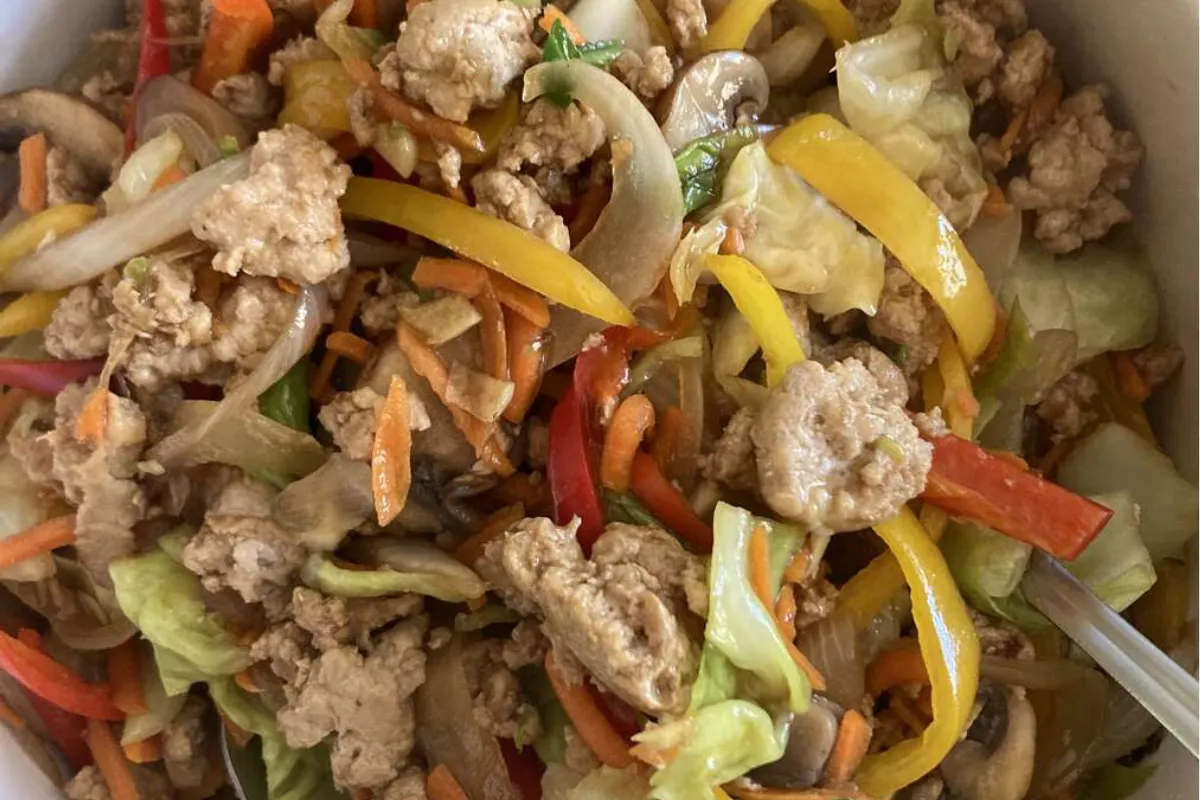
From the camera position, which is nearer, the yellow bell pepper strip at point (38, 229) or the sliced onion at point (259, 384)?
the sliced onion at point (259, 384)

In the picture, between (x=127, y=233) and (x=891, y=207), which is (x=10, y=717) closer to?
(x=127, y=233)

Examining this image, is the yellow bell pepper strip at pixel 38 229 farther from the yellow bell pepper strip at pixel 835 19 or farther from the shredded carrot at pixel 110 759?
the yellow bell pepper strip at pixel 835 19

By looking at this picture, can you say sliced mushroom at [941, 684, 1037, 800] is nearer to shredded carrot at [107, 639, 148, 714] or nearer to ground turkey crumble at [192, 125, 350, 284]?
ground turkey crumble at [192, 125, 350, 284]

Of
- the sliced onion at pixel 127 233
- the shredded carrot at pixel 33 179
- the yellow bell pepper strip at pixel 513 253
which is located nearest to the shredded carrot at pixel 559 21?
the yellow bell pepper strip at pixel 513 253

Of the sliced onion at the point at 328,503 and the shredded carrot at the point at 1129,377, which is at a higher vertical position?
the shredded carrot at the point at 1129,377

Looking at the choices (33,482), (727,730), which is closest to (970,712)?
(727,730)

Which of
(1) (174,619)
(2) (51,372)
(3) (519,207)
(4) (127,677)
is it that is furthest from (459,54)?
(4) (127,677)
